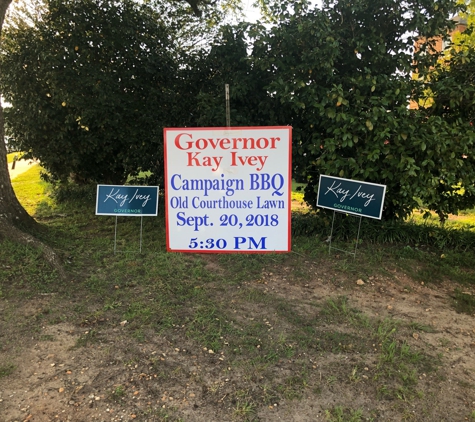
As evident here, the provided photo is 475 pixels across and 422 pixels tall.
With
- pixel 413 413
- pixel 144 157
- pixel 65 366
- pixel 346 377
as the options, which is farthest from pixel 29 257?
pixel 413 413

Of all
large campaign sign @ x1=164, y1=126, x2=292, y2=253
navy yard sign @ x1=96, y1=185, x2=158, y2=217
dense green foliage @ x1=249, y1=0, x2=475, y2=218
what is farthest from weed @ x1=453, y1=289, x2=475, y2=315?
navy yard sign @ x1=96, y1=185, x2=158, y2=217

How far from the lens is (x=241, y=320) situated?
11.3ft

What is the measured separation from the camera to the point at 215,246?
15.5 ft

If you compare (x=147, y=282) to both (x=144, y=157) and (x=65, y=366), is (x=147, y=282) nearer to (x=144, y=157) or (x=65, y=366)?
(x=65, y=366)

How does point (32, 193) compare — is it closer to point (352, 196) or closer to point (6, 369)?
point (6, 369)

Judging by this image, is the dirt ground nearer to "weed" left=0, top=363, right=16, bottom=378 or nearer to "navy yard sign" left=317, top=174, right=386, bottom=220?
"weed" left=0, top=363, right=16, bottom=378

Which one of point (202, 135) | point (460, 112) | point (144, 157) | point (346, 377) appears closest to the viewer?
point (346, 377)

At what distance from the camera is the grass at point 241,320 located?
2609 mm

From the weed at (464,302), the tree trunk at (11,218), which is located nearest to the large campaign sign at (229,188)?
the tree trunk at (11,218)

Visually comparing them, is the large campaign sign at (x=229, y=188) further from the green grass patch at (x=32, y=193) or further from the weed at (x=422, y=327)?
the green grass patch at (x=32, y=193)

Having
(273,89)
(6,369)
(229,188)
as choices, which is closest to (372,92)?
(273,89)

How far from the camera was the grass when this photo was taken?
2.61 m

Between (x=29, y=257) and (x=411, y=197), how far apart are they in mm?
4685

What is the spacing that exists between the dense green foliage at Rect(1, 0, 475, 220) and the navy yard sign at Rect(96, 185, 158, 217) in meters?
1.52
